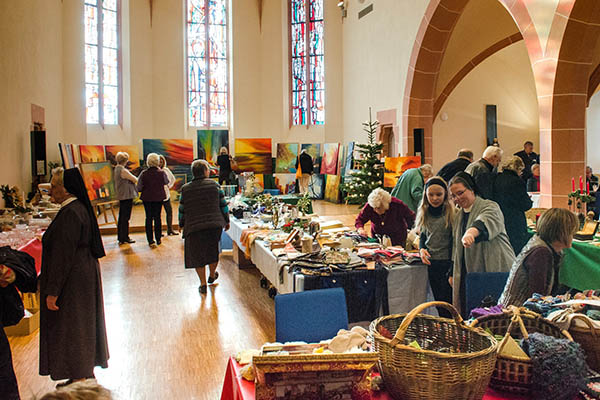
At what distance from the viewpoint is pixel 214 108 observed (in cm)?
1730

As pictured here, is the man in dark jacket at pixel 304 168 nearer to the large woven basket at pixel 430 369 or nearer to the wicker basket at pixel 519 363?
the wicker basket at pixel 519 363

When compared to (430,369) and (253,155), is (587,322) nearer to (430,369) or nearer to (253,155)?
(430,369)

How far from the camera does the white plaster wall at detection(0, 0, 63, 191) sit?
26.9 feet

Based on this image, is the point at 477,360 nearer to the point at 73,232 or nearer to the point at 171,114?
the point at 73,232

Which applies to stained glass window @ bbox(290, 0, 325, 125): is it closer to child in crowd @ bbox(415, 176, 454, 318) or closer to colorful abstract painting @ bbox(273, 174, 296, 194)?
colorful abstract painting @ bbox(273, 174, 296, 194)

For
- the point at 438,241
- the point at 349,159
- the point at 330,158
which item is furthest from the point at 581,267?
the point at 330,158

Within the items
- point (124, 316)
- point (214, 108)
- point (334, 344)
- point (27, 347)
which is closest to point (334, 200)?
point (214, 108)

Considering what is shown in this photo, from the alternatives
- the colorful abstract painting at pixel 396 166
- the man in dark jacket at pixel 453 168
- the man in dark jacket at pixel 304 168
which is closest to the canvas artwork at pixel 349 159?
the man in dark jacket at pixel 304 168

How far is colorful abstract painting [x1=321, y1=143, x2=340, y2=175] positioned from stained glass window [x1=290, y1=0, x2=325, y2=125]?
1.95 m

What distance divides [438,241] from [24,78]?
8070 millimetres

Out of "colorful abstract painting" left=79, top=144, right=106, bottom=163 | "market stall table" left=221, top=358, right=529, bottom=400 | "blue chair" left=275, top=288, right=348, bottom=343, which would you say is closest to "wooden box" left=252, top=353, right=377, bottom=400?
"market stall table" left=221, top=358, right=529, bottom=400

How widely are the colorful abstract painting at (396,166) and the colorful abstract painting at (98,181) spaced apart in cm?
544

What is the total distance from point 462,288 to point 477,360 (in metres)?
2.17

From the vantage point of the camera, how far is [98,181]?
1125 centimetres
